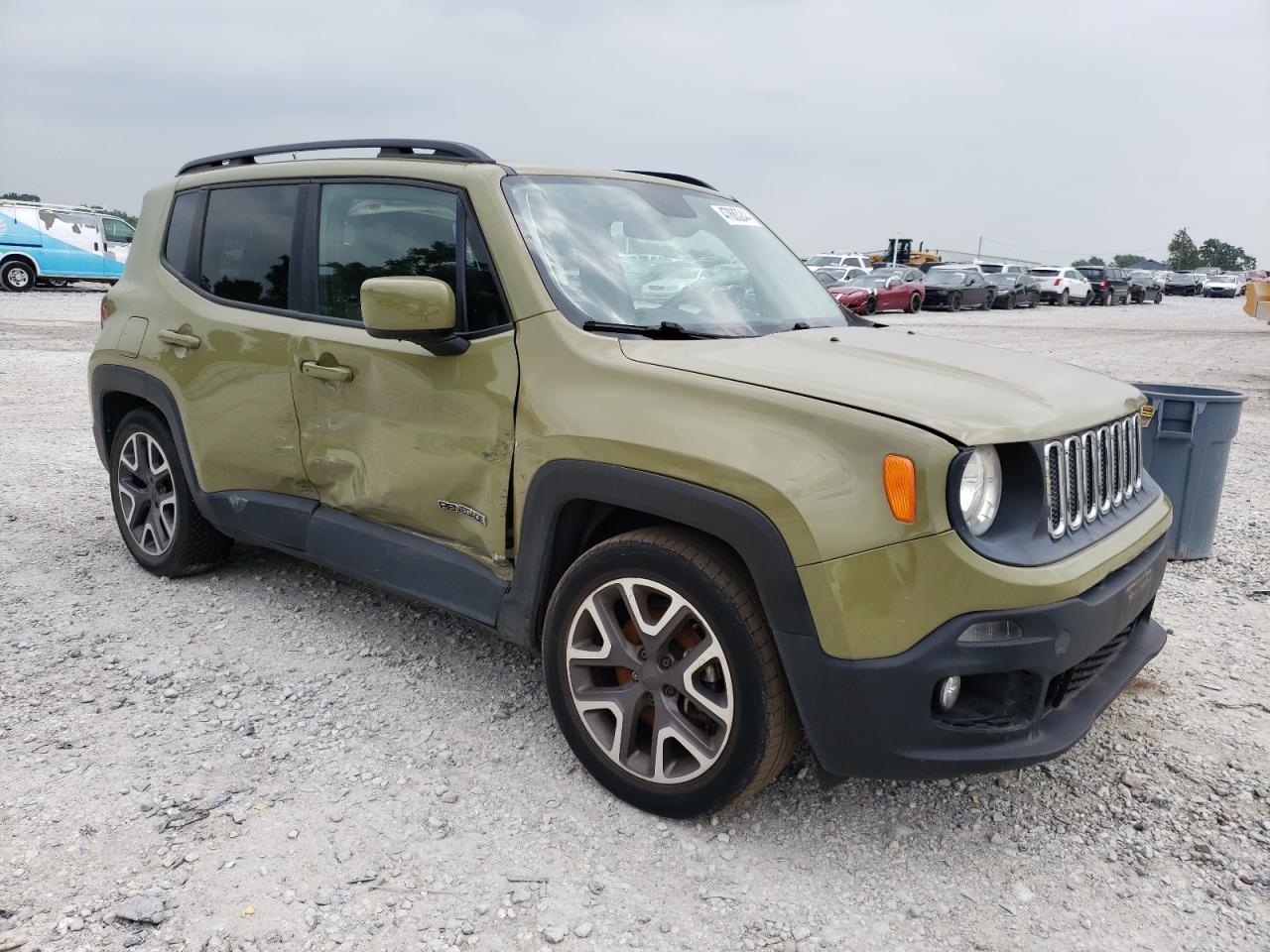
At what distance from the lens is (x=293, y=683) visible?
3.63m

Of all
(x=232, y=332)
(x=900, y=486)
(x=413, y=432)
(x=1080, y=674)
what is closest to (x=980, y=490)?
(x=900, y=486)

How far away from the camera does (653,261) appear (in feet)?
10.8

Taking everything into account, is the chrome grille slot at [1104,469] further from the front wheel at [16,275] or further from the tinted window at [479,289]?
the front wheel at [16,275]

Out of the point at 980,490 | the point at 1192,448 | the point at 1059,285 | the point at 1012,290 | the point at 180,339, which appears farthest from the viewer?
the point at 1059,285

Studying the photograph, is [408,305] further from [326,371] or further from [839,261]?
[839,261]

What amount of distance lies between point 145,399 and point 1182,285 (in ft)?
221

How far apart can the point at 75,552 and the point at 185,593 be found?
0.97 m

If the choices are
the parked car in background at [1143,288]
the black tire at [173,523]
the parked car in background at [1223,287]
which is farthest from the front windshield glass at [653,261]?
the parked car in background at [1223,287]

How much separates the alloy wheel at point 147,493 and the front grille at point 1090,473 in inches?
143

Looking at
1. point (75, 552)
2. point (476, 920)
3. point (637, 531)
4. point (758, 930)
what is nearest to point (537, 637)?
point (637, 531)

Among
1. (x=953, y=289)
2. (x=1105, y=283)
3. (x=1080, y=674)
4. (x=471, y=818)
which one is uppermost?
(x=1105, y=283)

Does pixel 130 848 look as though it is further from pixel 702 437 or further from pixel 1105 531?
pixel 1105 531

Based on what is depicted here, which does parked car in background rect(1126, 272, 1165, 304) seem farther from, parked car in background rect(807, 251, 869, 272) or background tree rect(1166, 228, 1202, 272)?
background tree rect(1166, 228, 1202, 272)

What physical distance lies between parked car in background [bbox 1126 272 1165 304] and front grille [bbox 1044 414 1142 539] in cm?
4815
